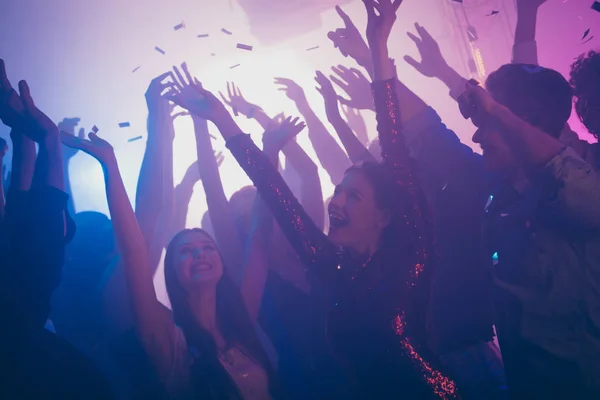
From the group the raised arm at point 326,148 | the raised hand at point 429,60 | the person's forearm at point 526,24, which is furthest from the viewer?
the raised arm at point 326,148

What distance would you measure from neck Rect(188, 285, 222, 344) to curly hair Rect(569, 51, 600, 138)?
2.87m

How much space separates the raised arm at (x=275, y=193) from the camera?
2066 mm

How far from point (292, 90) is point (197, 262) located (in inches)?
108

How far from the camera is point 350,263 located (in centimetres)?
207

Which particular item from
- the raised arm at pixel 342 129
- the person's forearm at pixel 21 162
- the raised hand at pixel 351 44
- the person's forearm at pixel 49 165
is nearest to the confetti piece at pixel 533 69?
the raised arm at pixel 342 129

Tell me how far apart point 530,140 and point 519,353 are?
1.10m

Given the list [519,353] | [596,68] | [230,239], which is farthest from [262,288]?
[596,68]

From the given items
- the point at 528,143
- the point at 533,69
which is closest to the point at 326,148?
the point at 533,69

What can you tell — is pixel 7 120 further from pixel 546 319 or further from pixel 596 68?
pixel 596 68

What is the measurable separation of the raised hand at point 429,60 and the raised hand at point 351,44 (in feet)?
1.67

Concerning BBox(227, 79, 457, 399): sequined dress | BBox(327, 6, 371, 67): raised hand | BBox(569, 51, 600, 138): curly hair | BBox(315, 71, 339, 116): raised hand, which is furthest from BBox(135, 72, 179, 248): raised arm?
BBox(569, 51, 600, 138): curly hair

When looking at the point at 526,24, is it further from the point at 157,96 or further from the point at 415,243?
the point at 157,96

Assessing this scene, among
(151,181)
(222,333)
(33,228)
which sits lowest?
(222,333)

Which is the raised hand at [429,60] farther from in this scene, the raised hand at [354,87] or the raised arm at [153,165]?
the raised arm at [153,165]
